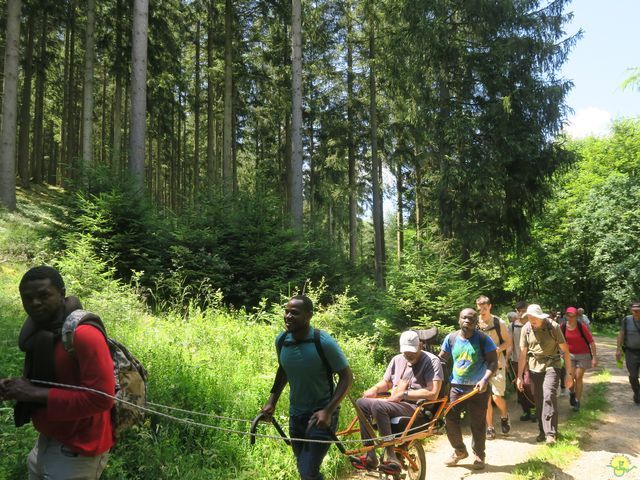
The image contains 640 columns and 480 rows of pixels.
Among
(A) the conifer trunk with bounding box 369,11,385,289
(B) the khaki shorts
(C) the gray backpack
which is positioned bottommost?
(B) the khaki shorts

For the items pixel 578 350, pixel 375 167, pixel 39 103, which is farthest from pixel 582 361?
pixel 39 103

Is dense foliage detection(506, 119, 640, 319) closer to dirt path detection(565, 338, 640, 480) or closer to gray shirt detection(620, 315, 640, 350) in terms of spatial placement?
gray shirt detection(620, 315, 640, 350)

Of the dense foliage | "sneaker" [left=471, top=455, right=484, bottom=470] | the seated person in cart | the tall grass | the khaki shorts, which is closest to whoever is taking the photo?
the khaki shorts

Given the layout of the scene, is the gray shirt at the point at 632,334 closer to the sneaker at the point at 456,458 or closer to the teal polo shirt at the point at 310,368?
the sneaker at the point at 456,458

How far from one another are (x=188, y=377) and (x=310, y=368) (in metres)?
2.70

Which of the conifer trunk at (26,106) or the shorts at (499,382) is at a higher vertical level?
the conifer trunk at (26,106)

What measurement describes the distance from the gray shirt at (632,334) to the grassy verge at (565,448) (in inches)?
49.5

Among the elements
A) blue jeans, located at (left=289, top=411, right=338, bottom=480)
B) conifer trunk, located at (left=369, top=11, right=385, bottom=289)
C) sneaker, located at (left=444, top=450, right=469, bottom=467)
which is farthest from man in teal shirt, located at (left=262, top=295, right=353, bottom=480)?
conifer trunk, located at (left=369, top=11, right=385, bottom=289)

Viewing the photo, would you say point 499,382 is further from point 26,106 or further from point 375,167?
point 26,106

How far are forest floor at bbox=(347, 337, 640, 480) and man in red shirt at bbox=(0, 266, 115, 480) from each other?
414cm

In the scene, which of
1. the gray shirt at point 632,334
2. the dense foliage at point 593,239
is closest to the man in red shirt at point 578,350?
the gray shirt at point 632,334

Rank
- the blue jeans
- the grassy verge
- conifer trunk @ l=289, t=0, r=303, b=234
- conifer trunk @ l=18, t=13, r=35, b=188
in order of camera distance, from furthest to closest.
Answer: conifer trunk @ l=18, t=13, r=35, b=188 → conifer trunk @ l=289, t=0, r=303, b=234 → the grassy verge → the blue jeans

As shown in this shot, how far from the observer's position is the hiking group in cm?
231

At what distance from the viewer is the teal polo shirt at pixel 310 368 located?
372cm
